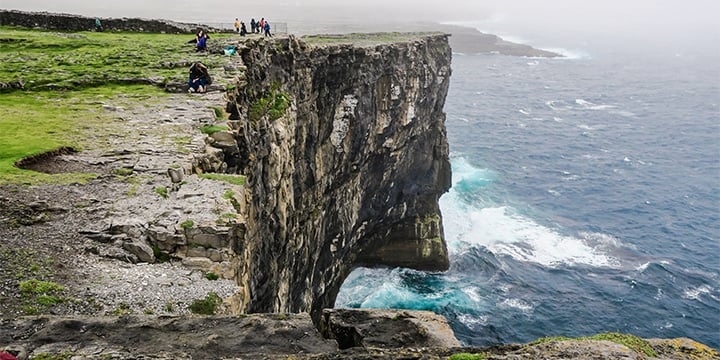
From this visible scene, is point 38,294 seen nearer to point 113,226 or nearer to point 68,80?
point 113,226

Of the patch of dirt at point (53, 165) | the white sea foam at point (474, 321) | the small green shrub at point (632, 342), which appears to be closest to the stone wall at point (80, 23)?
the patch of dirt at point (53, 165)

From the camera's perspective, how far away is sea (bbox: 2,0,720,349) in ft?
148

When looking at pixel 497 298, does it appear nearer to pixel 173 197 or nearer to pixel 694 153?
pixel 173 197

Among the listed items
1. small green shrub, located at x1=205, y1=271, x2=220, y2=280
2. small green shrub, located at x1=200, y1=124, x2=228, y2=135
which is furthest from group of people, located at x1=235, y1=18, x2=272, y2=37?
small green shrub, located at x1=205, y1=271, x2=220, y2=280

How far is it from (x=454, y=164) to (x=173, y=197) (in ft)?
223

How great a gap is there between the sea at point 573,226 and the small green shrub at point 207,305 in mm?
33748

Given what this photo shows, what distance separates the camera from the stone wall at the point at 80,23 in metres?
39.1

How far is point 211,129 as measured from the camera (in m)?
19.2

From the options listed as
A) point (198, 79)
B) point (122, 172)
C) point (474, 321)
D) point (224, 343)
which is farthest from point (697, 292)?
point (224, 343)

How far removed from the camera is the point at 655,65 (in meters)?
187

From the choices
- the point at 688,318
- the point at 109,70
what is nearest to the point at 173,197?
the point at 109,70

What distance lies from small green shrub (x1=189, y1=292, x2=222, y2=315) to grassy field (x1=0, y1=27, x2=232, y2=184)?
6654mm

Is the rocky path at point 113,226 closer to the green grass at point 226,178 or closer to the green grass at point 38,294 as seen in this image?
the green grass at point 38,294

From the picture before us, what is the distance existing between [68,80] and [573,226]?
177 ft
